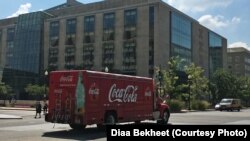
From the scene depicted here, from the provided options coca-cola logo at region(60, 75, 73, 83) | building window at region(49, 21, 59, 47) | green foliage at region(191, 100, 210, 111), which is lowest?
green foliage at region(191, 100, 210, 111)

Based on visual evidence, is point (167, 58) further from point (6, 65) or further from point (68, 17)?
point (6, 65)

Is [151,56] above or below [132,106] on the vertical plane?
above

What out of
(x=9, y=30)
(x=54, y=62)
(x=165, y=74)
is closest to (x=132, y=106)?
(x=165, y=74)

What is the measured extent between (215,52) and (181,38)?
28.0 metres

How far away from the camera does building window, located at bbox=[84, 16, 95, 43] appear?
318ft

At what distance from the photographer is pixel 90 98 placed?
20000 mm

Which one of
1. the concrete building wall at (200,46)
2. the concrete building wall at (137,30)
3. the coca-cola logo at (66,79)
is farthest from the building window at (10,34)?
the coca-cola logo at (66,79)

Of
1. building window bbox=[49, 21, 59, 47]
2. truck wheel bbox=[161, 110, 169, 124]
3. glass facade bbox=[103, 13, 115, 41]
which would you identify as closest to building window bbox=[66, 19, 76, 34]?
building window bbox=[49, 21, 59, 47]

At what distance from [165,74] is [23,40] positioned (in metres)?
51.9

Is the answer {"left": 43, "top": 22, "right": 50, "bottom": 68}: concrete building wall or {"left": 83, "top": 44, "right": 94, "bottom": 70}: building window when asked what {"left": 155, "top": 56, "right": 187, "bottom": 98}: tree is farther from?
{"left": 43, "top": 22, "right": 50, "bottom": 68}: concrete building wall

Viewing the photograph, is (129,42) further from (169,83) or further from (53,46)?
(169,83)

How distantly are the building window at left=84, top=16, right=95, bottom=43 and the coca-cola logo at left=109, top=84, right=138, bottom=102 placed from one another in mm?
73486

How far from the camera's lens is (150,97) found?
84.4 feet

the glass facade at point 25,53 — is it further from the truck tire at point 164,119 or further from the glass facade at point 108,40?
the truck tire at point 164,119
